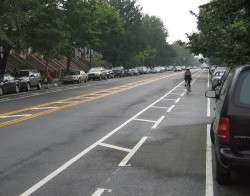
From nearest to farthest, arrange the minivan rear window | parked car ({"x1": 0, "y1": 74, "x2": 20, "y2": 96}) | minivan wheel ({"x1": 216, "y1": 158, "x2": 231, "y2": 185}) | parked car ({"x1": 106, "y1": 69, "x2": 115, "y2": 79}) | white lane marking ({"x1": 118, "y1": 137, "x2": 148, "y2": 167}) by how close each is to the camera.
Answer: the minivan rear window → minivan wheel ({"x1": 216, "y1": 158, "x2": 231, "y2": 185}) → white lane marking ({"x1": 118, "y1": 137, "x2": 148, "y2": 167}) → parked car ({"x1": 0, "y1": 74, "x2": 20, "y2": 96}) → parked car ({"x1": 106, "y1": 69, "x2": 115, "y2": 79})

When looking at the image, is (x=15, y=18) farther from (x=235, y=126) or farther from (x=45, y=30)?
(x=235, y=126)

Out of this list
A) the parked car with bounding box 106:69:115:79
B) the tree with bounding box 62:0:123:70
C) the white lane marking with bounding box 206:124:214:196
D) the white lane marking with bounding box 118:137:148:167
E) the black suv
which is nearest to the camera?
the black suv

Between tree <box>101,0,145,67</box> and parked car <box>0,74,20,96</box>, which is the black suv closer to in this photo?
parked car <box>0,74,20,96</box>

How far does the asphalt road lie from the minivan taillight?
81 centimetres

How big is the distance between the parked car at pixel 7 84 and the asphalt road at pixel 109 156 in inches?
641

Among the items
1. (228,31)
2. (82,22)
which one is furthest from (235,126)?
(82,22)

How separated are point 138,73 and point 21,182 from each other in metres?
80.1

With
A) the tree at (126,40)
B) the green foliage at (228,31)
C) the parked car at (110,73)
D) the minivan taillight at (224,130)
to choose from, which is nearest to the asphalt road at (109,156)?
the minivan taillight at (224,130)

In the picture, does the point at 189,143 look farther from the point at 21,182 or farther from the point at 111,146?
the point at 21,182

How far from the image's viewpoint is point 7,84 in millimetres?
33875

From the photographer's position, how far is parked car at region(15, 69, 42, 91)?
123 ft

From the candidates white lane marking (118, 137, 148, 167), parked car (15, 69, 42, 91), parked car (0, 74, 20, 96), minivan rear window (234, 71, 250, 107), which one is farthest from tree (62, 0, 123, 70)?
minivan rear window (234, 71, 250, 107)

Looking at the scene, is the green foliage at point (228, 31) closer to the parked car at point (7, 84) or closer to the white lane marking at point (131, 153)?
the white lane marking at point (131, 153)

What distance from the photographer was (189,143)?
11.3 metres
